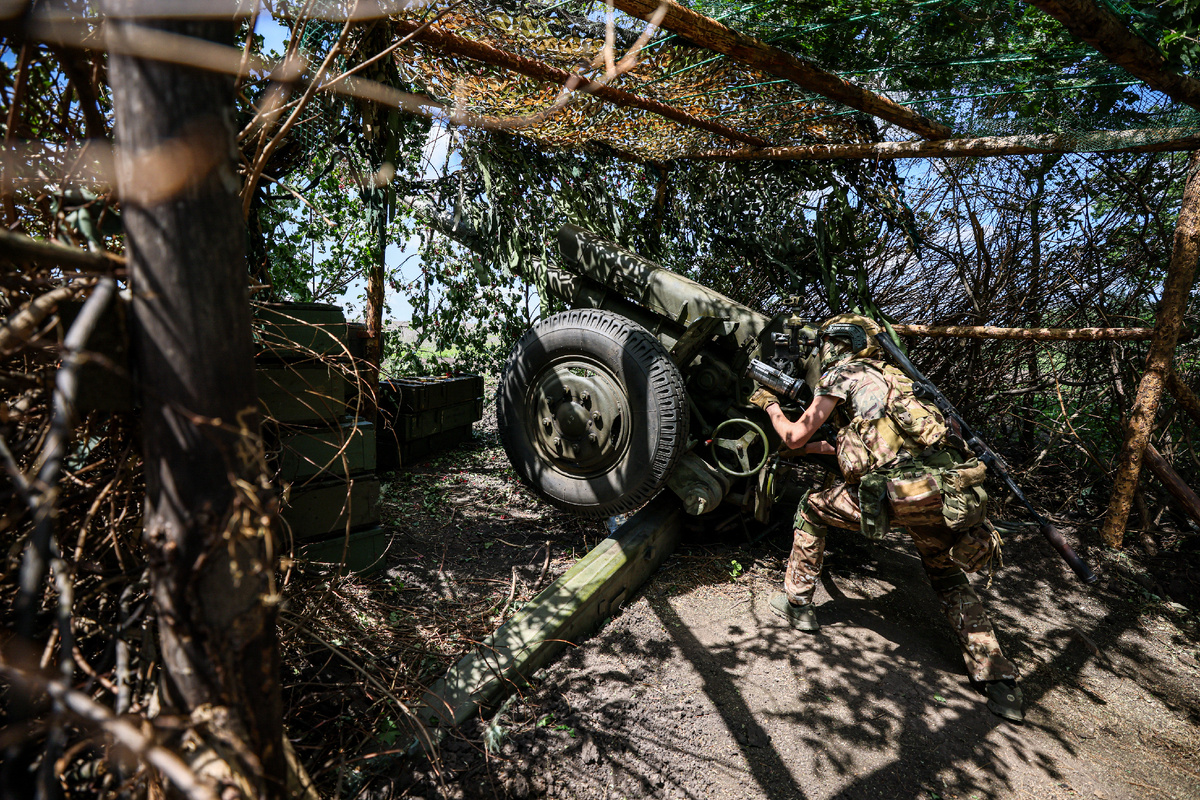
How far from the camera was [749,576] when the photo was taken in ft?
12.0

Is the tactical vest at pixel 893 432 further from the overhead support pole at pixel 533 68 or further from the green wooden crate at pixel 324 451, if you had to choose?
the green wooden crate at pixel 324 451

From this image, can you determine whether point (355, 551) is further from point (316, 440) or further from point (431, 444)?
point (431, 444)

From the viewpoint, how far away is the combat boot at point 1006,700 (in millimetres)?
2613

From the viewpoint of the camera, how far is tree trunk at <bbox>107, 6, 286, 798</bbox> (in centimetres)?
100

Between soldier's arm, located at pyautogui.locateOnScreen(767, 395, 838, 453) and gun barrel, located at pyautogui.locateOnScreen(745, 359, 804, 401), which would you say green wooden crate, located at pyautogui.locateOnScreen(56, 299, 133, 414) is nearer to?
soldier's arm, located at pyautogui.locateOnScreen(767, 395, 838, 453)

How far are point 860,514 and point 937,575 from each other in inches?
21.9

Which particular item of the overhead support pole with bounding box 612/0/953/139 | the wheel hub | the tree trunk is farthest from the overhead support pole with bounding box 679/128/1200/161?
the tree trunk

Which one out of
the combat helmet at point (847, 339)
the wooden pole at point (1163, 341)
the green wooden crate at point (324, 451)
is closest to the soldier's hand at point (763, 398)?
the combat helmet at point (847, 339)

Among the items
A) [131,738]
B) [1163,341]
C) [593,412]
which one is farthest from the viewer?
[1163,341]

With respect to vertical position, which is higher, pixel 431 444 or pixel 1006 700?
pixel 431 444

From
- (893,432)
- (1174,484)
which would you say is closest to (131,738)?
→ (893,432)

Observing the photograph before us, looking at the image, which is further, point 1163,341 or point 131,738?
point 1163,341

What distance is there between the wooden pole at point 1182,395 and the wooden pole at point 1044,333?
0.31 meters

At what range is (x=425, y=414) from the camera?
5.31m
